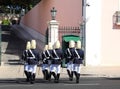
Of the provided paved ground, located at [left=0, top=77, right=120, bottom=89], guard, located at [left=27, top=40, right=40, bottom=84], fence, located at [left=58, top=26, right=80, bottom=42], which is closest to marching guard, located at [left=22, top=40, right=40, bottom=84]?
guard, located at [left=27, top=40, right=40, bottom=84]

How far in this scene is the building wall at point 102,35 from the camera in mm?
26891

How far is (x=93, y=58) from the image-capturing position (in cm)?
2691

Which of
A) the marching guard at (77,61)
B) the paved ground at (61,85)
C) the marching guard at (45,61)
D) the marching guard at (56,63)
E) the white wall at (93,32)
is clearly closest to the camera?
the paved ground at (61,85)

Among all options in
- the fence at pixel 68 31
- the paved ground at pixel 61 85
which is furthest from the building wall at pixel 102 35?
the paved ground at pixel 61 85

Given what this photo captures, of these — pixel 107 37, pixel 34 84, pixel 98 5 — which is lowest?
pixel 34 84

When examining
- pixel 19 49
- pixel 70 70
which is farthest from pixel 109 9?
pixel 19 49

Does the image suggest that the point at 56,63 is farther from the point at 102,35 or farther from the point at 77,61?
the point at 102,35

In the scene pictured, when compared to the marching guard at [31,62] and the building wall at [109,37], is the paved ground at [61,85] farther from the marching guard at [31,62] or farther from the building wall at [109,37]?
the building wall at [109,37]

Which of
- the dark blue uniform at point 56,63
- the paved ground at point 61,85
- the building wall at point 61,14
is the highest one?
the building wall at point 61,14

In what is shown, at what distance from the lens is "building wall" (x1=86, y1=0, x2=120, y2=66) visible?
1059 inches

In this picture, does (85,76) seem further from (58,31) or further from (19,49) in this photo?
(19,49)

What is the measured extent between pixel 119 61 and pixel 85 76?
4.82 m

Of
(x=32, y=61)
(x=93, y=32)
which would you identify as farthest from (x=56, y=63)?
(x=93, y=32)

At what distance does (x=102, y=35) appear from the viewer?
88.9ft
